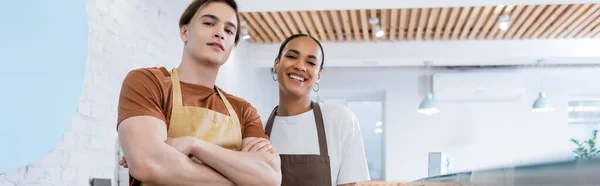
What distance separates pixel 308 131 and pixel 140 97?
784 millimetres

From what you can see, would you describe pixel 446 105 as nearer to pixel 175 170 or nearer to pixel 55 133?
pixel 55 133

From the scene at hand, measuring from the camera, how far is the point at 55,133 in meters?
2.68

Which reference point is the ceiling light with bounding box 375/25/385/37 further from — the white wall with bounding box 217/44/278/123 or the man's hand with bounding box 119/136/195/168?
the man's hand with bounding box 119/136/195/168

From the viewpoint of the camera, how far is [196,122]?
59.2 inches

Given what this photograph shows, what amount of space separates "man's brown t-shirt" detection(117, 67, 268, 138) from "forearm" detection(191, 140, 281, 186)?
13 centimetres

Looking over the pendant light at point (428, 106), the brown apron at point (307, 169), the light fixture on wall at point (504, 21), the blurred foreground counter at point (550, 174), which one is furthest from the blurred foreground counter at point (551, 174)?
the pendant light at point (428, 106)

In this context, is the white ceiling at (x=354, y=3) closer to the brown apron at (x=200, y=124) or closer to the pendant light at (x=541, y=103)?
the pendant light at (x=541, y=103)

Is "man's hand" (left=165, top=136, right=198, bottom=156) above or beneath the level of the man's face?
beneath

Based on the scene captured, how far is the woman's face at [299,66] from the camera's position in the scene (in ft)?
6.95

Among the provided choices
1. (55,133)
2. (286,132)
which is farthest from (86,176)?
(286,132)

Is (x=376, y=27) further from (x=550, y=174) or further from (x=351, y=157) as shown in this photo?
(x=550, y=174)

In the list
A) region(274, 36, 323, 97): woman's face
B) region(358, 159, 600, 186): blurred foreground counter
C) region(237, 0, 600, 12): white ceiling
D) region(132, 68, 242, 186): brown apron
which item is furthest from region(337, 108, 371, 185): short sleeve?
region(237, 0, 600, 12): white ceiling

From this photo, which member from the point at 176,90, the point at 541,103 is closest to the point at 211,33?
the point at 176,90

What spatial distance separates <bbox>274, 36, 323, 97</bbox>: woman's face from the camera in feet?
6.95
